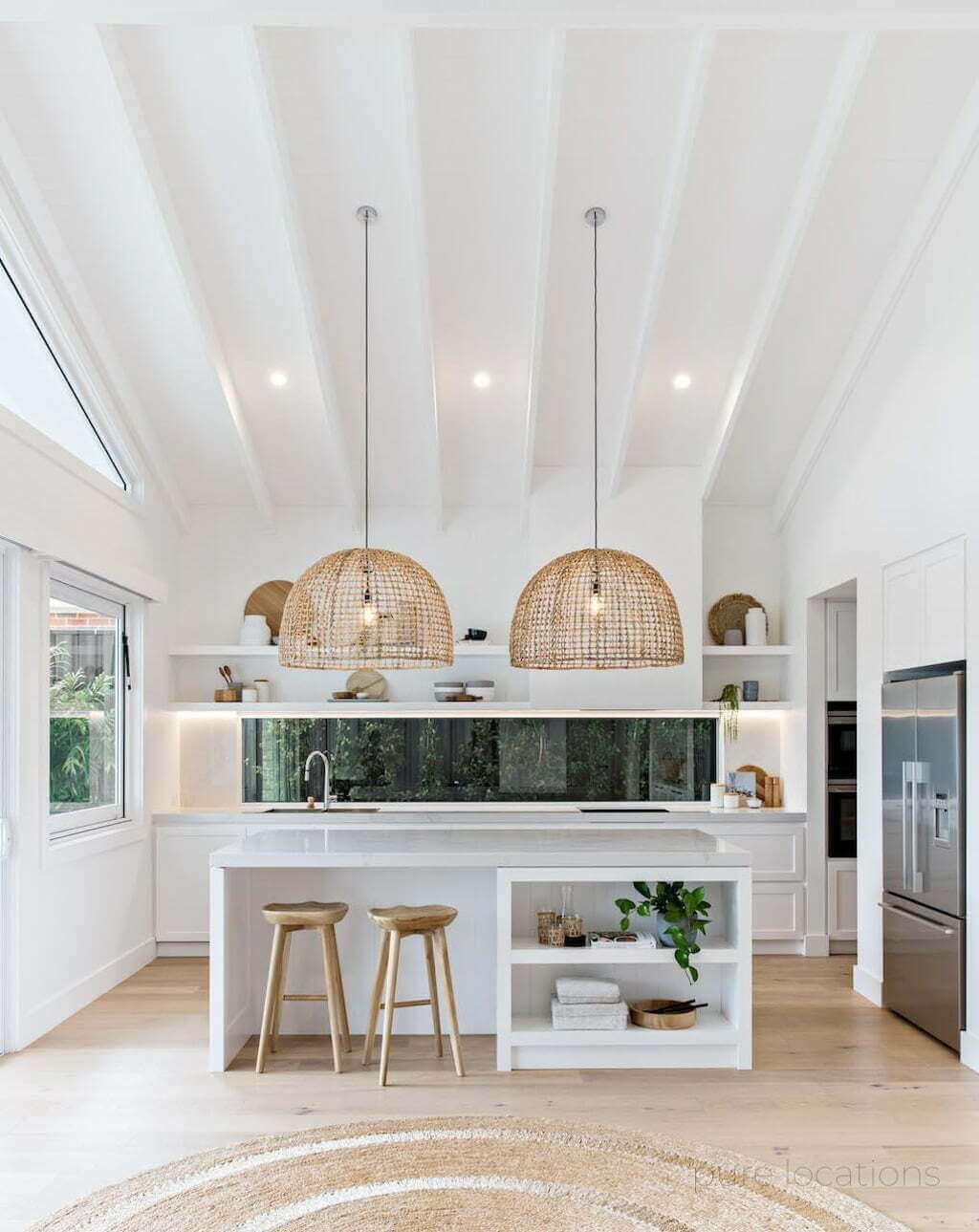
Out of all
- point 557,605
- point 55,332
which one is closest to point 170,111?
point 55,332

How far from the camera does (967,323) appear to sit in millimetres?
4922

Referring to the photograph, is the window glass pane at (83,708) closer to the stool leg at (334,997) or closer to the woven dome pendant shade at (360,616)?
the woven dome pendant shade at (360,616)

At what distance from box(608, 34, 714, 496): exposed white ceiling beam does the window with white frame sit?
313 cm

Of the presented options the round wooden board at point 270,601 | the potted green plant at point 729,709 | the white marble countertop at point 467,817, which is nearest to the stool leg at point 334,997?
the white marble countertop at point 467,817

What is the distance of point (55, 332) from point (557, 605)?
8.94 feet

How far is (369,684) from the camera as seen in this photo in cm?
770

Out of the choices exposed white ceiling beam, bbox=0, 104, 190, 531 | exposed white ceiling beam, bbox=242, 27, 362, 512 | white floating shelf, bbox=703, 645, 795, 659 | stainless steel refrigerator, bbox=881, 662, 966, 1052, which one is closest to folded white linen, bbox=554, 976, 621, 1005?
stainless steel refrigerator, bbox=881, 662, 966, 1052

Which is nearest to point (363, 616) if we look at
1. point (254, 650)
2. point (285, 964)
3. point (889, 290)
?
point (285, 964)

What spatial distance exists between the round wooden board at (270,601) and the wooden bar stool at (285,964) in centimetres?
316

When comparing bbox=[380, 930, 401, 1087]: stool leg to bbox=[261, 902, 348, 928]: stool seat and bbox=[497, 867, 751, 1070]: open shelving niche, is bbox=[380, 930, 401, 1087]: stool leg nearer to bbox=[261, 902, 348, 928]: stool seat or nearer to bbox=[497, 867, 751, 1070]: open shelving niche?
bbox=[261, 902, 348, 928]: stool seat

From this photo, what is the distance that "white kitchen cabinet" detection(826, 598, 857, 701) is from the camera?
23.4 feet

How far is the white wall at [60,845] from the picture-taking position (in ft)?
16.7

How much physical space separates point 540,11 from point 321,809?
5.45m

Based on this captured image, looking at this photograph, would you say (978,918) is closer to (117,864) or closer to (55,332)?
(117,864)
